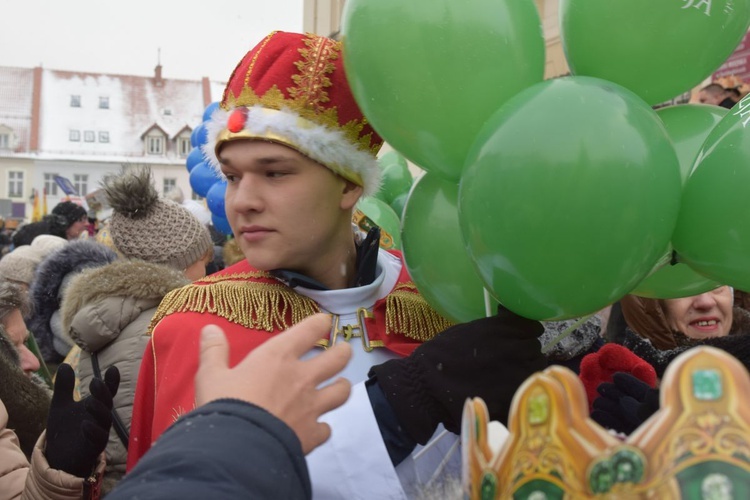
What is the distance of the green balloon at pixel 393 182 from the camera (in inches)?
167

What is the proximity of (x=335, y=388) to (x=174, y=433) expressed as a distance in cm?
24

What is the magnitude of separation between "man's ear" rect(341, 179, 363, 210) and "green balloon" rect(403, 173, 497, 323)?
1.23 feet

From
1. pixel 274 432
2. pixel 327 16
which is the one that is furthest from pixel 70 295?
pixel 327 16

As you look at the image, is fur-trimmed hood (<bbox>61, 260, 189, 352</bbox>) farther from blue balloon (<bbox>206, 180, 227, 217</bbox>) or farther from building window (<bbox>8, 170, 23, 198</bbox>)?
building window (<bbox>8, 170, 23, 198</bbox>)

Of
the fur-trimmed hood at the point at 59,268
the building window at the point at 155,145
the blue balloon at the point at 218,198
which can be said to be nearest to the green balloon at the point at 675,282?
the fur-trimmed hood at the point at 59,268

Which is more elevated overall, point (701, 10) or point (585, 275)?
point (701, 10)

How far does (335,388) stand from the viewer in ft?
3.49

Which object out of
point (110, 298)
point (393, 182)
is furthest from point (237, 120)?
point (393, 182)

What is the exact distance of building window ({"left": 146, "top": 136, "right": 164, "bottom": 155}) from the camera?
35406mm

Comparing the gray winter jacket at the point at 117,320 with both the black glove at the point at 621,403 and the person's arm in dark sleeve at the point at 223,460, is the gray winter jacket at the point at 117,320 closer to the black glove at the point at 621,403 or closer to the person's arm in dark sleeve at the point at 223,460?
the black glove at the point at 621,403

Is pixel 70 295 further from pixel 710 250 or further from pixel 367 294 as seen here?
pixel 710 250

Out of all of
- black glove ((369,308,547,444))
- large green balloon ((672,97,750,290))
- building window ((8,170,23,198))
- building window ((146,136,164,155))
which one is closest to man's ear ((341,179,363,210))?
black glove ((369,308,547,444))

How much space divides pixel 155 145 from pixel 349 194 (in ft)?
116

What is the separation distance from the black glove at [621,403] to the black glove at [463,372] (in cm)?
19
